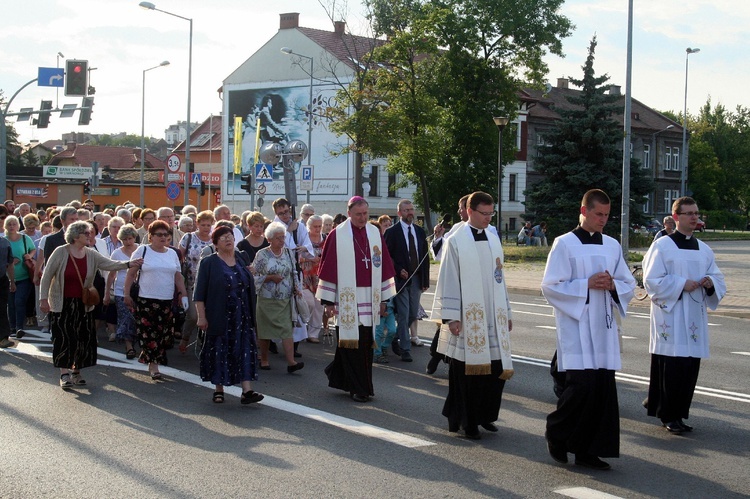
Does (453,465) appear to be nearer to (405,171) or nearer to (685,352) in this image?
(685,352)

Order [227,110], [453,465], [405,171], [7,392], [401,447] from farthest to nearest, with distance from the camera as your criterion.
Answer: [227,110], [405,171], [7,392], [401,447], [453,465]

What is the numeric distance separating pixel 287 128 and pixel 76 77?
3570 cm

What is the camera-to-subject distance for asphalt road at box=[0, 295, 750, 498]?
6.25 metres

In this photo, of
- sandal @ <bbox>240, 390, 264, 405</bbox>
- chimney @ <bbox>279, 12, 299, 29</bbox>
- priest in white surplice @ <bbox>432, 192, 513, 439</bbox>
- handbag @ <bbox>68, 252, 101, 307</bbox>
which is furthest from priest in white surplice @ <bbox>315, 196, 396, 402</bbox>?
chimney @ <bbox>279, 12, 299, 29</bbox>

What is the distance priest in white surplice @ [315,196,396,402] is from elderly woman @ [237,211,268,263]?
6.60 feet

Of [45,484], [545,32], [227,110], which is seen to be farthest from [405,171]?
[45,484]

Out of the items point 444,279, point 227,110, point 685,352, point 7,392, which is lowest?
point 7,392

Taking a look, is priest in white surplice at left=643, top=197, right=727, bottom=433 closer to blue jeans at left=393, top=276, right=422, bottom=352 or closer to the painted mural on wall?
blue jeans at left=393, top=276, right=422, bottom=352

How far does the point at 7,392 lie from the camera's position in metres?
9.61

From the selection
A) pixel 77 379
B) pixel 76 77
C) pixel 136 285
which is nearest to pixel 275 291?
pixel 136 285

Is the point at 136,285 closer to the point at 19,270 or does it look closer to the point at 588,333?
the point at 19,270

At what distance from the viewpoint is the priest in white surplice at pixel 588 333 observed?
6.76 m

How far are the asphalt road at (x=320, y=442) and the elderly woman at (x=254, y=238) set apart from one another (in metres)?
1.57

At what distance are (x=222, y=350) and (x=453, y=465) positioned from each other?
2992mm
